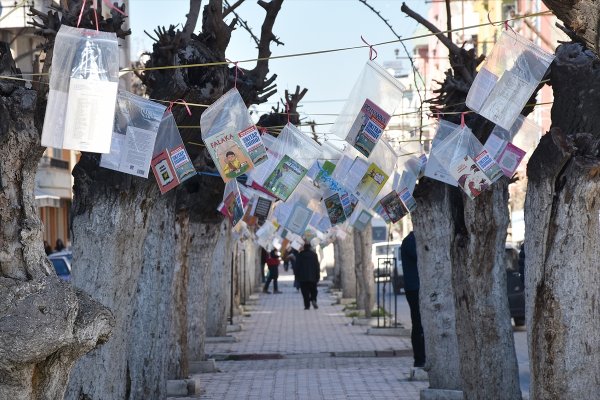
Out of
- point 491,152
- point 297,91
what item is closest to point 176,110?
point 491,152

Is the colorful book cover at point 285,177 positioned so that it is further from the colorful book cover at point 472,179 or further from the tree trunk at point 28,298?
the tree trunk at point 28,298

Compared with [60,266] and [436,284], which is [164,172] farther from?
[60,266]

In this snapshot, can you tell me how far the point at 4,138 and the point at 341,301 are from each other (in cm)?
3332

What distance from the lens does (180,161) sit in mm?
11070

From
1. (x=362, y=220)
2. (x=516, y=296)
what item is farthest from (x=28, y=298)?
(x=516, y=296)

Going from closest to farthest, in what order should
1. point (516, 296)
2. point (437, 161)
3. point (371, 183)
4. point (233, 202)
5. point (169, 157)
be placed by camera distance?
point (169, 157) < point (437, 161) < point (371, 183) < point (233, 202) < point (516, 296)

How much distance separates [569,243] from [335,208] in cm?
795

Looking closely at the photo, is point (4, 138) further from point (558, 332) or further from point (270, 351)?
point (270, 351)

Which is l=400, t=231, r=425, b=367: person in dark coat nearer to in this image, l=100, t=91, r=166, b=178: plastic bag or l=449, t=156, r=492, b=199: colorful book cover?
l=449, t=156, r=492, b=199: colorful book cover

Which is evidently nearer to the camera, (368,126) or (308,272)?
(368,126)

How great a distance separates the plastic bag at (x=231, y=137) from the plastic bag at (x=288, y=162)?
5.29 ft

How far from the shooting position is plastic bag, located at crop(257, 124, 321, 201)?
13109 mm

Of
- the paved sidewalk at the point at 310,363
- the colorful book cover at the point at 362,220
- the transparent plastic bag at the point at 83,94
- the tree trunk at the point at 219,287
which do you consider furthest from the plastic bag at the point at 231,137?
the tree trunk at the point at 219,287

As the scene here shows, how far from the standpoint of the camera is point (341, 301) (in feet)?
132
